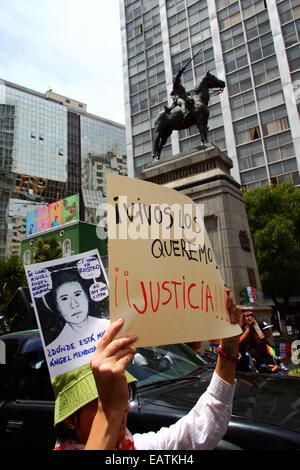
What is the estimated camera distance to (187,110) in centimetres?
1280

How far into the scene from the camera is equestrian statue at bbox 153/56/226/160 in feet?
41.3

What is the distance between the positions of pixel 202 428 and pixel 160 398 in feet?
3.52

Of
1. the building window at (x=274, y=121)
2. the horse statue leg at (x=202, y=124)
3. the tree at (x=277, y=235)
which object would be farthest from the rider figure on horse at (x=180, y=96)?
the building window at (x=274, y=121)

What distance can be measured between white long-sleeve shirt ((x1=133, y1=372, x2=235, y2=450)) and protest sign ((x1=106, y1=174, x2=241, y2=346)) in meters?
0.28

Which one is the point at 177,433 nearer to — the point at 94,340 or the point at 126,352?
the point at 94,340

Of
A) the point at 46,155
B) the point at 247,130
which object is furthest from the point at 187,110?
the point at 46,155

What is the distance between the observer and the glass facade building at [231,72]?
35906 mm

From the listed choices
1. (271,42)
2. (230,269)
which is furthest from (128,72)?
(230,269)

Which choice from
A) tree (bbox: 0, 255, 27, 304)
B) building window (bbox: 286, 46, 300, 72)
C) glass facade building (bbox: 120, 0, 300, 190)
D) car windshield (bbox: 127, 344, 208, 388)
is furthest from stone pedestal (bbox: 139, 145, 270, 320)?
building window (bbox: 286, 46, 300, 72)

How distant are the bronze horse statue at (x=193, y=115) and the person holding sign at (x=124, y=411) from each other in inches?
471

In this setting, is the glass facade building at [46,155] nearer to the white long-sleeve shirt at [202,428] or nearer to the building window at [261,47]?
the building window at [261,47]

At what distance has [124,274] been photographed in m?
1.26

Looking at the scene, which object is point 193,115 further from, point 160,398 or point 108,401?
point 108,401

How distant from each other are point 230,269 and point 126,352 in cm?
934
